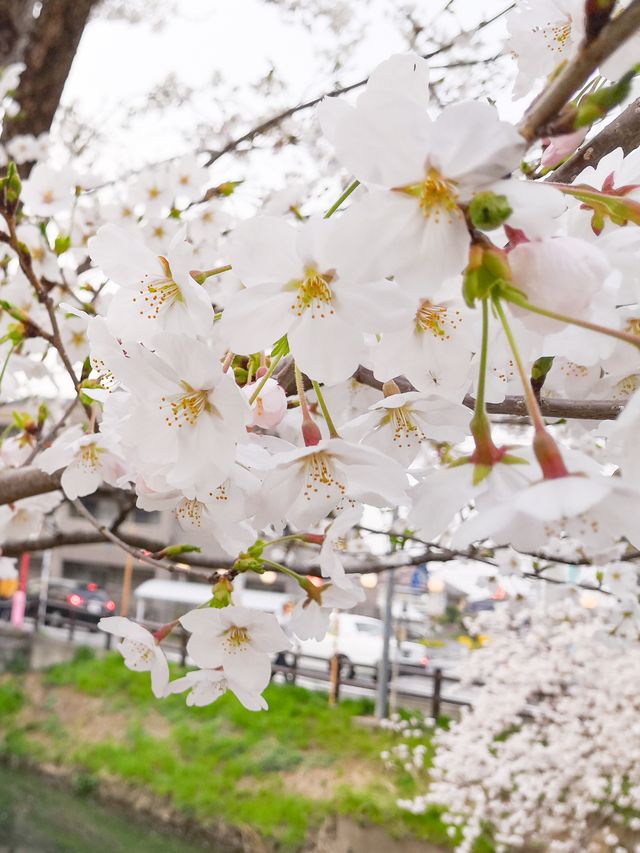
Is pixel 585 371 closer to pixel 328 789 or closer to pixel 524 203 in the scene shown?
pixel 524 203

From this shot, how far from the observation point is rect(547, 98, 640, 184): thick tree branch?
639 millimetres

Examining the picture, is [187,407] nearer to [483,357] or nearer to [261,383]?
[261,383]

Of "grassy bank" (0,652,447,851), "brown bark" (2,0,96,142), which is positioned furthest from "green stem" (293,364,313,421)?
"grassy bank" (0,652,447,851)

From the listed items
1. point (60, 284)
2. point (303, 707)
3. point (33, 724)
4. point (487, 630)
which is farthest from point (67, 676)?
point (60, 284)

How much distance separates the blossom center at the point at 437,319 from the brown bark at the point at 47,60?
2.52m

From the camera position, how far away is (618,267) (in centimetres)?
46

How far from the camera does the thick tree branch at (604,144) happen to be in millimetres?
639

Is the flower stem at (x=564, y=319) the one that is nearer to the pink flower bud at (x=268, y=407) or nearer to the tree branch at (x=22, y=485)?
the pink flower bud at (x=268, y=407)

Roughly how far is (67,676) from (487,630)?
16.2 ft

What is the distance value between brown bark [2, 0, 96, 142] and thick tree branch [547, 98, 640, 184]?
2481 millimetres

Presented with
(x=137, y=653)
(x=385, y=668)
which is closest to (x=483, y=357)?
(x=137, y=653)

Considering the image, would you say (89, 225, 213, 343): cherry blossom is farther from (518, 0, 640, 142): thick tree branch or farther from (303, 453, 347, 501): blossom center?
(518, 0, 640, 142): thick tree branch

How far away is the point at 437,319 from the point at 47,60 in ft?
8.61

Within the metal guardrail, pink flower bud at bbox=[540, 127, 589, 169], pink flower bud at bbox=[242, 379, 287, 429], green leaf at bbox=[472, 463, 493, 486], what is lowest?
the metal guardrail
